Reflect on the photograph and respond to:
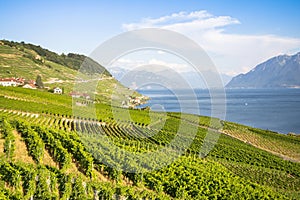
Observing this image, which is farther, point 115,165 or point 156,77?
point 115,165

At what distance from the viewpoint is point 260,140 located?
56.2 meters

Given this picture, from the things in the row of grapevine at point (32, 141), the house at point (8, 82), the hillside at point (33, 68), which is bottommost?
the row of grapevine at point (32, 141)

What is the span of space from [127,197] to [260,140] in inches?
1804

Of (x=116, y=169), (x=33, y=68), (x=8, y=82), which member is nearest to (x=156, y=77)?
(x=116, y=169)

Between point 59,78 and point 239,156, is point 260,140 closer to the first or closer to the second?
point 239,156

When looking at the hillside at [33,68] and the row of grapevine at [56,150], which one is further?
the hillside at [33,68]

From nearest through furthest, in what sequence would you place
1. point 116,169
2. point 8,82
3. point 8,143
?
point 116,169, point 8,143, point 8,82

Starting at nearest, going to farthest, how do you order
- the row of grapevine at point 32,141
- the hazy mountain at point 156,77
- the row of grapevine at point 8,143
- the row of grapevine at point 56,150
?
the hazy mountain at point 156,77 < the row of grapevine at point 8,143 < the row of grapevine at point 56,150 < the row of grapevine at point 32,141

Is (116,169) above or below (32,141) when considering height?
Answer: below

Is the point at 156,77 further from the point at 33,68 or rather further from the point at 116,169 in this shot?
the point at 33,68

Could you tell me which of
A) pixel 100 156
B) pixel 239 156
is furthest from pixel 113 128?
pixel 100 156

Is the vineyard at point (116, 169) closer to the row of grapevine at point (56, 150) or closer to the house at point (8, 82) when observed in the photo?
the row of grapevine at point (56, 150)

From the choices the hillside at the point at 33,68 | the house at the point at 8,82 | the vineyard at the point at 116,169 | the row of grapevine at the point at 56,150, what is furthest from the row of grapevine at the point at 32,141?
the hillside at the point at 33,68

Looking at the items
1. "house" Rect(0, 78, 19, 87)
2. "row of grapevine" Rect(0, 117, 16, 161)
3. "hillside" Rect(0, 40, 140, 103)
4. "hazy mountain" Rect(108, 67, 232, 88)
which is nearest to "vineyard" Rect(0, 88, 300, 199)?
"row of grapevine" Rect(0, 117, 16, 161)
